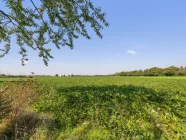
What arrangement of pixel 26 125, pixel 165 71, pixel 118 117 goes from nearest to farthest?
pixel 26 125 < pixel 118 117 < pixel 165 71

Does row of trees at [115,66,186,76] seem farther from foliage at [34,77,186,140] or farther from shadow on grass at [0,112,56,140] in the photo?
shadow on grass at [0,112,56,140]

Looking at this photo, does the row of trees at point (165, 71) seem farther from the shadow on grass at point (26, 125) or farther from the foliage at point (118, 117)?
the shadow on grass at point (26, 125)

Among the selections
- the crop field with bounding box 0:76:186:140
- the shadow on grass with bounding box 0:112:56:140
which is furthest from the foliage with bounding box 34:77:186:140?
→ the shadow on grass with bounding box 0:112:56:140

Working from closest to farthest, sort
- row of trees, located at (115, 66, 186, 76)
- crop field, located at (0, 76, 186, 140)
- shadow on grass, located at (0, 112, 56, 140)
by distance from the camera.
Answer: crop field, located at (0, 76, 186, 140) → shadow on grass, located at (0, 112, 56, 140) → row of trees, located at (115, 66, 186, 76)

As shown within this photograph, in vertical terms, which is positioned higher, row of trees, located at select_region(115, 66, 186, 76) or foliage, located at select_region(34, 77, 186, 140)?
row of trees, located at select_region(115, 66, 186, 76)

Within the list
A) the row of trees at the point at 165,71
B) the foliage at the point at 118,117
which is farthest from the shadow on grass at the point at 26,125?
the row of trees at the point at 165,71

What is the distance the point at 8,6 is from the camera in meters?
8.98

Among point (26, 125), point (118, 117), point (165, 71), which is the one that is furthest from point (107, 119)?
point (165, 71)

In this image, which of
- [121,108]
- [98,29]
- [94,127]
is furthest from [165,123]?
[98,29]

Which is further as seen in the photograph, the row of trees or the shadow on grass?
the row of trees

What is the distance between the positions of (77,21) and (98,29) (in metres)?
1.17

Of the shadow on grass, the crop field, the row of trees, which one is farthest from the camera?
the row of trees

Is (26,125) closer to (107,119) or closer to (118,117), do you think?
(107,119)

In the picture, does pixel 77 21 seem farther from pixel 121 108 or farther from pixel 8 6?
pixel 121 108
